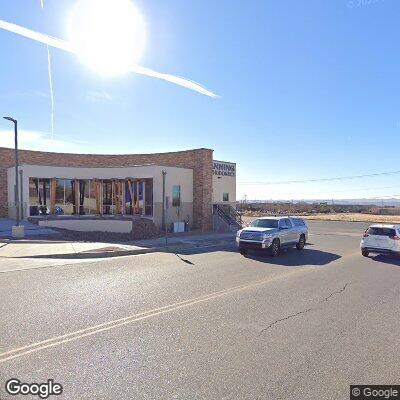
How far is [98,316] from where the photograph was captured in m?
7.20

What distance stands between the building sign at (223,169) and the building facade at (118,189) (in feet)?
0.67

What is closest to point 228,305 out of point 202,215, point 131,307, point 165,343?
point 131,307

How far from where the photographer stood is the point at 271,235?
655 inches

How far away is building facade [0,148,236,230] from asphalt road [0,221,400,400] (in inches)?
597

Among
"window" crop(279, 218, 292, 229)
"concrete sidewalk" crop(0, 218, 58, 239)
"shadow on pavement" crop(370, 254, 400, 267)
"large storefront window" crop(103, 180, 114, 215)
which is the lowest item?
"shadow on pavement" crop(370, 254, 400, 267)

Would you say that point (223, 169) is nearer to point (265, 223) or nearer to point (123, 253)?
point (265, 223)

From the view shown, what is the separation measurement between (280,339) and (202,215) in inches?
850

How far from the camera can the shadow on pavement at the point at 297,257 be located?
14.8 meters

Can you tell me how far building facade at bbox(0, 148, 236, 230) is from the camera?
2647 centimetres

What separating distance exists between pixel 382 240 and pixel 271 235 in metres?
4.71

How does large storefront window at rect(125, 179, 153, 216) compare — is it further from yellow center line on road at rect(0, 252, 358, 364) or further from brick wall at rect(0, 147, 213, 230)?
yellow center line on road at rect(0, 252, 358, 364)

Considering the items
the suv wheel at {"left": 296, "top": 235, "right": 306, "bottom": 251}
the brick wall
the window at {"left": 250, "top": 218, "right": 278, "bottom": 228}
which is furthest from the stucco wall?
the window at {"left": 250, "top": 218, "right": 278, "bottom": 228}

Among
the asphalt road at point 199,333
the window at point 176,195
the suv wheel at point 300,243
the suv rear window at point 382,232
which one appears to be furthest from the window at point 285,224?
the window at point 176,195

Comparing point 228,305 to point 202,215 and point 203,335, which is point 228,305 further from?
point 202,215
